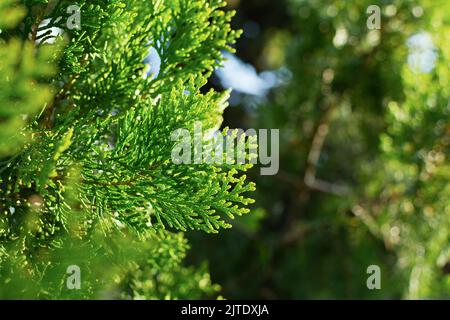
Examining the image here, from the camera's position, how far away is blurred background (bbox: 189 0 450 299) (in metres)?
2.12

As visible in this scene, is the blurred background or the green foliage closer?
the green foliage

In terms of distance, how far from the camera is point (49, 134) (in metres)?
1.01

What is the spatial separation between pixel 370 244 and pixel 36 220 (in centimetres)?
185

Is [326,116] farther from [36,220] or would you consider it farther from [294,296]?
[36,220]

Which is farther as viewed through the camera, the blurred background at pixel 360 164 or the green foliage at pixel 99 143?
the blurred background at pixel 360 164

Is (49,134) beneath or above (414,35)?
beneath

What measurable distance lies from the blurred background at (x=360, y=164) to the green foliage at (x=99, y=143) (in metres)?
0.80

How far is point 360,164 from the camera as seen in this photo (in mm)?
3307

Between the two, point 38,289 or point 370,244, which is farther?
point 370,244

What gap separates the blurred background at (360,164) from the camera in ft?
6.97

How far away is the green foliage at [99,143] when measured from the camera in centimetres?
94

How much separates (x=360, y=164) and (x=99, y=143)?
2422 millimetres

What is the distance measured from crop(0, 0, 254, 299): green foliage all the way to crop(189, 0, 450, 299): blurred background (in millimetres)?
799

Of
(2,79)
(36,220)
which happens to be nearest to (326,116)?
(36,220)
